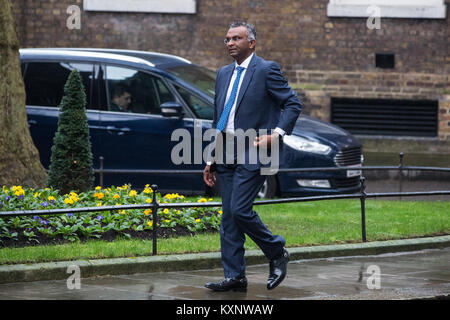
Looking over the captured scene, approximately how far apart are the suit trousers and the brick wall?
10.2m

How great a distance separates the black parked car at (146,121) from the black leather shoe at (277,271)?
→ 193 inches

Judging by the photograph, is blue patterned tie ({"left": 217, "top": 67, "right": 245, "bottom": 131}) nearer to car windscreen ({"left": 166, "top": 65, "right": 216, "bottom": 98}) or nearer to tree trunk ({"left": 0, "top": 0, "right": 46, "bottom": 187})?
tree trunk ({"left": 0, "top": 0, "right": 46, "bottom": 187})

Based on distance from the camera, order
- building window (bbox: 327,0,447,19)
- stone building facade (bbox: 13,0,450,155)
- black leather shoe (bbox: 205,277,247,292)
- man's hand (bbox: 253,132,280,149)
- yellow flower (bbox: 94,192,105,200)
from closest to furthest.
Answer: man's hand (bbox: 253,132,280,149)
black leather shoe (bbox: 205,277,247,292)
yellow flower (bbox: 94,192,105,200)
building window (bbox: 327,0,447,19)
stone building facade (bbox: 13,0,450,155)

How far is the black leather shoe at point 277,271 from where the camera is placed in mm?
6879

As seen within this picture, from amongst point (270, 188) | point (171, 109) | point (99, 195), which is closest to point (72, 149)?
point (99, 195)

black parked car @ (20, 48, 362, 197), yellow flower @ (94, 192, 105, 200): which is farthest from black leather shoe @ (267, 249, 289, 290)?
black parked car @ (20, 48, 362, 197)

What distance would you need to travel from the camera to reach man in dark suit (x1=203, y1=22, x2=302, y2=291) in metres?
6.75

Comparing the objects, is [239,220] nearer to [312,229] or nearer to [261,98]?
[261,98]

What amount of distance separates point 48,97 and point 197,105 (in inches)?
78.9

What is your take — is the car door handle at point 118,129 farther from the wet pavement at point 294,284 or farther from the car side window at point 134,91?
the wet pavement at point 294,284

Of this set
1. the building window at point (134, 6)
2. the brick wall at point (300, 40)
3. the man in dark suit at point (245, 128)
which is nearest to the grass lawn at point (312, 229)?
the man in dark suit at point (245, 128)

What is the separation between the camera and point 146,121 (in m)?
12.0
